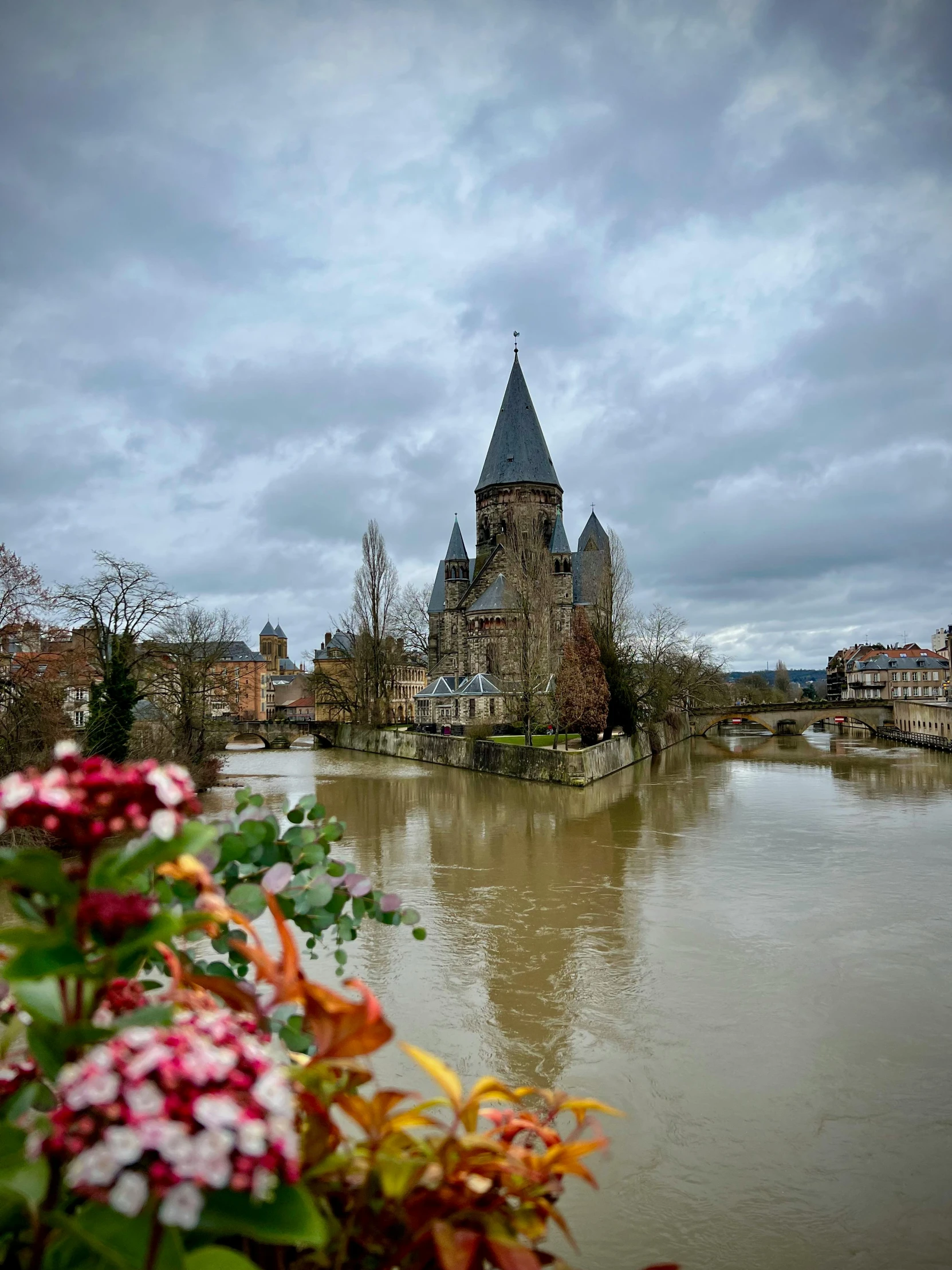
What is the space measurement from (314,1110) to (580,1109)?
0.69 m

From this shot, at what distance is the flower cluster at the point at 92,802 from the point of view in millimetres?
1255

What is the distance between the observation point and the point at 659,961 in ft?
32.9

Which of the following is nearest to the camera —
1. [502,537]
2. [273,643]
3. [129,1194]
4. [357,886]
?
[129,1194]

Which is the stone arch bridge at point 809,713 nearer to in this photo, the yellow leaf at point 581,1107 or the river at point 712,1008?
the river at point 712,1008

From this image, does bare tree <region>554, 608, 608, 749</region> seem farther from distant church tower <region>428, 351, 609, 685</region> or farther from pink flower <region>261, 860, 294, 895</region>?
pink flower <region>261, 860, 294, 895</region>

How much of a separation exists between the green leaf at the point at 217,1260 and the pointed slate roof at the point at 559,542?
55262 mm

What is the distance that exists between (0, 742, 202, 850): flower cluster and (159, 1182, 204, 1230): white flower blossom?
1.51 feet

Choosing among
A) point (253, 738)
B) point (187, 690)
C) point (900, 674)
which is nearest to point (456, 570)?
point (253, 738)

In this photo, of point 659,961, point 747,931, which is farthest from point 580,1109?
point 747,931

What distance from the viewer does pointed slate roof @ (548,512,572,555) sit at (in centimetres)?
5597

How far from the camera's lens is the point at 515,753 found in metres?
32.4

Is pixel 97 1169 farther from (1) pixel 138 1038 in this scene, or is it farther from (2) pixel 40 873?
(2) pixel 40 873

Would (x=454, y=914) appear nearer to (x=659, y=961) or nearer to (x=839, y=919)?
(x=659, y=961)

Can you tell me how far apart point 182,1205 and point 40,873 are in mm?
489
